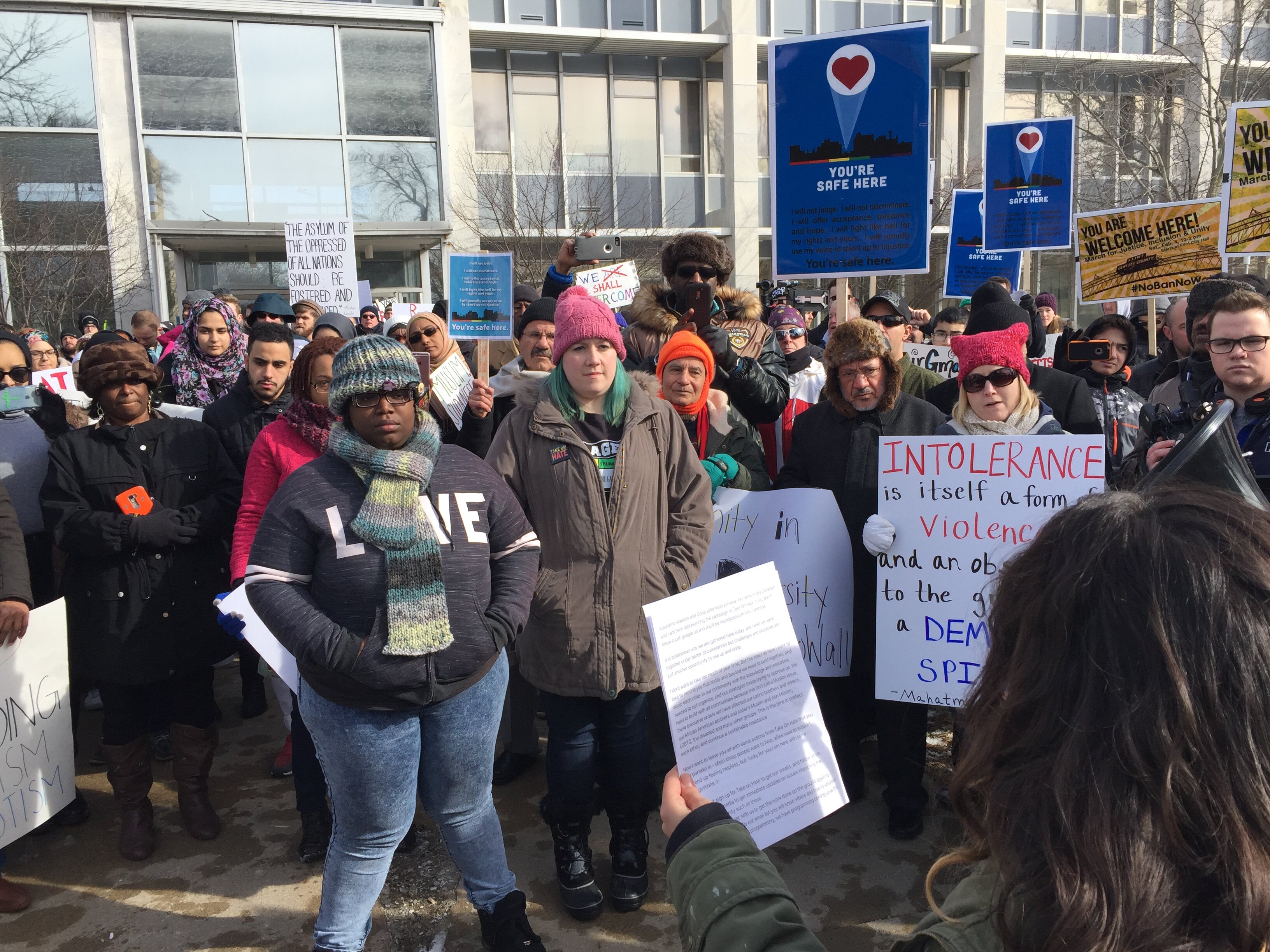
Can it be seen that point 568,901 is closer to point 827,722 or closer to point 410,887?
point 410,887

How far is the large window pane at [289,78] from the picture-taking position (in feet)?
55.7

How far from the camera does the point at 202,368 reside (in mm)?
4992

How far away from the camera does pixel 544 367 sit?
181 inches

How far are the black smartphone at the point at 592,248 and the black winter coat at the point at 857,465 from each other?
6.07 feet

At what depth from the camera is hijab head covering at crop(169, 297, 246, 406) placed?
4.97 metres

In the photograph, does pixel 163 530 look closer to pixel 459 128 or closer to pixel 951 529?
pixel 951 529

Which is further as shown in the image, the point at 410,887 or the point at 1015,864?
the point at 410,887

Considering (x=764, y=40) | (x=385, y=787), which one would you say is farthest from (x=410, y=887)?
(x=764, y=40)

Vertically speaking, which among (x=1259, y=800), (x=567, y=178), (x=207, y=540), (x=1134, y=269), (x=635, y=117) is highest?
(x=635, y=117)

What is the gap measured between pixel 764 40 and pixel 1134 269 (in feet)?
57.6

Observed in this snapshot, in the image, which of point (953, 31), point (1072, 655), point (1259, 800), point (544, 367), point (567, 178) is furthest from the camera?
point (953, 31)

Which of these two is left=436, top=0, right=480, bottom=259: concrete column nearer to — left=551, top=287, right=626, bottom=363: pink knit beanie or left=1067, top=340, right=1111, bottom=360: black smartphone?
left=1067, top=340, right=1111, bottom=360: black smartphone

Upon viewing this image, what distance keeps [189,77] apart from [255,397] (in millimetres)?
16188

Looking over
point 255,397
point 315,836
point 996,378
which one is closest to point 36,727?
point 315,836
